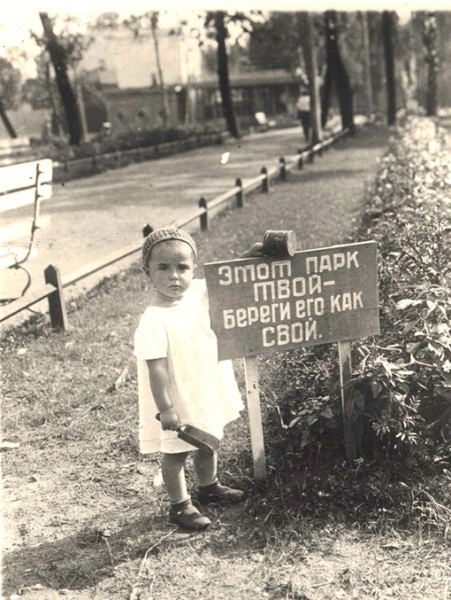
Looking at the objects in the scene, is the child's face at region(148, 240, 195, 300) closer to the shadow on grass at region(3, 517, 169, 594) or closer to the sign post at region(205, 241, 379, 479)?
the sign post at region(205, 241, 379, 479)

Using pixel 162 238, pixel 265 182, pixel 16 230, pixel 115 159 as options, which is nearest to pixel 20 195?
pixel 16 230

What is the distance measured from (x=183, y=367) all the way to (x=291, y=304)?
23.4 inches

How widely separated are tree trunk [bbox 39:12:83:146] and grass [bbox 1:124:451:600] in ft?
61.4

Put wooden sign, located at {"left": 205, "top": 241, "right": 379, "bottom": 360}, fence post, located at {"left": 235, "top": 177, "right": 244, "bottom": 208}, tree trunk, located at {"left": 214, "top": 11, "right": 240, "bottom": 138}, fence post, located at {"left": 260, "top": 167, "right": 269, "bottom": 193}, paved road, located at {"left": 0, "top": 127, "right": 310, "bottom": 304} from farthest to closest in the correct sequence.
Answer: tree trunk, located at {"left": 214, "top": 11, "right": 240, "bottom": 138}, fence post, located at {"left": 260, "top": 167, "right": 269, "bottom": 193}, fence post, located at {"left": 235, "top": 177, "right": 244, "bottom": 208}, paved road, located at {"left": 0, "top": 127, "right": 310, "bottom": 304}, wooden sign, located at {"left": 205, "top": 241, "right": 379, "bottom": 360}

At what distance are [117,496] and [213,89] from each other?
59553 millimetres

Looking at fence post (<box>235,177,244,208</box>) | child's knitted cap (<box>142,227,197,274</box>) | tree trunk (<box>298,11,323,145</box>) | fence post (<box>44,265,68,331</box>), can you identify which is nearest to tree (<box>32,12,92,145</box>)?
tree trunk (<box>298,11,323,145</box>)

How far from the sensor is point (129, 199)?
584 inches

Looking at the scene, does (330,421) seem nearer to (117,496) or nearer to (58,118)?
(117,496)

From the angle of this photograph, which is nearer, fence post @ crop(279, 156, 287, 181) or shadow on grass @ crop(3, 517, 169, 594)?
shadow on grass @ crop(3, 517, 169, 594)

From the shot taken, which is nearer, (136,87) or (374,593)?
(374,593)

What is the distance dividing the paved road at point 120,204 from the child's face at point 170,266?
4.17m

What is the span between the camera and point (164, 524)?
3.16 metres

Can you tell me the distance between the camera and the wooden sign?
3131 millimetres

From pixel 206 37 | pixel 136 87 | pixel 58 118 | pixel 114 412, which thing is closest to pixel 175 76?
pixel 136 87
